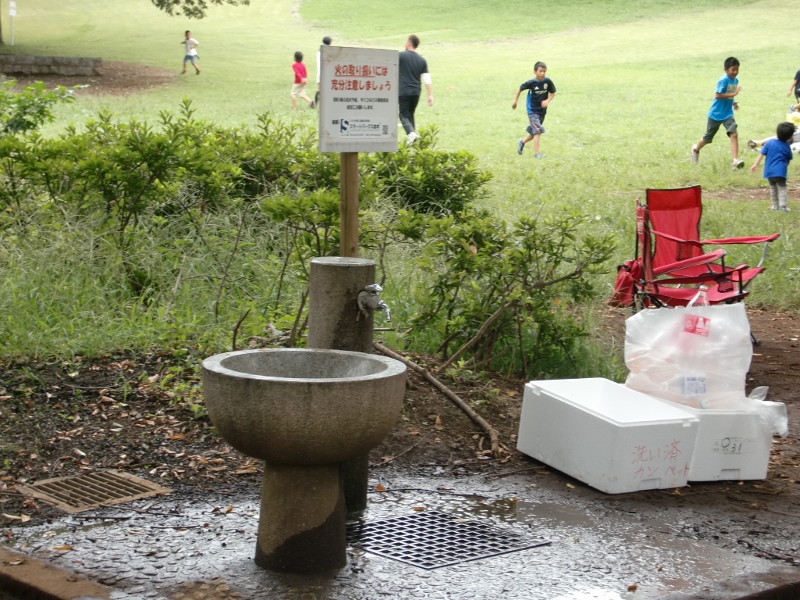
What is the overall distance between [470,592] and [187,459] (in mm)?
1894

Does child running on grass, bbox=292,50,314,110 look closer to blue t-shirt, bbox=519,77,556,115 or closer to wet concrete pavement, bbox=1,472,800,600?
blue t-shirt, bbox=519,77,556,115

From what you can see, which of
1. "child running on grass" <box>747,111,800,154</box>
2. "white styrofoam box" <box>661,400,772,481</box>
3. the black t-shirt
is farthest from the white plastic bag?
"child running on grass" <box>747,111,800,154</box>

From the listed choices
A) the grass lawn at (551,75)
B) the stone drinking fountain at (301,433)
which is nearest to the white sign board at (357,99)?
the stone drinking fountain at (301,433)

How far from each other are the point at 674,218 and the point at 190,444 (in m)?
5.19

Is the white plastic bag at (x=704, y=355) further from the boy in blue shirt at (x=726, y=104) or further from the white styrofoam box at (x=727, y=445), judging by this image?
the boy in blue shirt at (x=726, y=104)

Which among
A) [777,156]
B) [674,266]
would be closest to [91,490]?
[674,266]

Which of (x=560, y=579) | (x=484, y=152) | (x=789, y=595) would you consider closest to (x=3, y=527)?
(x=560, y=579)

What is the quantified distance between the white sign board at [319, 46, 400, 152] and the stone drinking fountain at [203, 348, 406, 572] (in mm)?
1195

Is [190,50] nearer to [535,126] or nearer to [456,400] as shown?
[535,126]

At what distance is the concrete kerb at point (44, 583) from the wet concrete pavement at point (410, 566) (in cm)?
7

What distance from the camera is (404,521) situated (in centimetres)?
474

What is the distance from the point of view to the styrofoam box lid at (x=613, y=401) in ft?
17.5

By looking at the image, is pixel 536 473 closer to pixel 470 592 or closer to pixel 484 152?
pixel 470 592

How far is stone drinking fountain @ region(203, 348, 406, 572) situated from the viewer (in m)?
3.83
